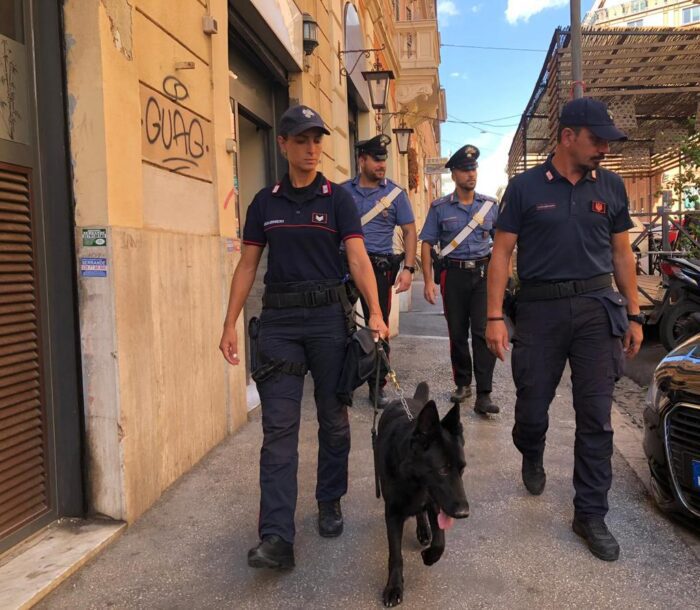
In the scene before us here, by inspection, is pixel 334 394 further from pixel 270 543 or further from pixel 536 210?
pixel 536 210

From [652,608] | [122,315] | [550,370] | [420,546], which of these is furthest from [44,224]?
[652,608]

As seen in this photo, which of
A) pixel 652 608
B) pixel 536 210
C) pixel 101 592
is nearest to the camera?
pixel 652 608

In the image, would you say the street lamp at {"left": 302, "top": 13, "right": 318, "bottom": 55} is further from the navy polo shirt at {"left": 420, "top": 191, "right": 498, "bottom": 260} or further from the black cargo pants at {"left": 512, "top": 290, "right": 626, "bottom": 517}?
the black cargo pants at {"left": 512, "top": 290, "right": 626, "bottom": 517}

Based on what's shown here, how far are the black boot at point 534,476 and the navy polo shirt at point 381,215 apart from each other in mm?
2284

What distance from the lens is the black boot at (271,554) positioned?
2494 millimetres

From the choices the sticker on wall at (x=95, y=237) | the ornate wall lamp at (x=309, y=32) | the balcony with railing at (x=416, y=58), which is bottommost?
the sticker on wall at (x=95, y=237)

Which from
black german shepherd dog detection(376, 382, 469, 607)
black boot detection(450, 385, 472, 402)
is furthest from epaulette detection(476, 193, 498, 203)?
black german shepherd dog detection(376, 382, 469, 607)

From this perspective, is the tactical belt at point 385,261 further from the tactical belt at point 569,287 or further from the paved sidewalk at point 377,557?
the tactical belt at point 569,287

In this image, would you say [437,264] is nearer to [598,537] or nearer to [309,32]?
[598,537]

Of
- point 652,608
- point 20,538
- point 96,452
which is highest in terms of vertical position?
point 96,452

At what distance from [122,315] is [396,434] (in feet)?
4.88

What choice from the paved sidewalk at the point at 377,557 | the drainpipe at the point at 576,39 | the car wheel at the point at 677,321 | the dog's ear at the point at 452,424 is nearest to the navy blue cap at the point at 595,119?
the dog's ear at the point at 452,424

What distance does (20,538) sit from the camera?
2.72 m

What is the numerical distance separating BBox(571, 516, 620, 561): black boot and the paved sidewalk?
42mm
